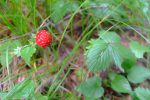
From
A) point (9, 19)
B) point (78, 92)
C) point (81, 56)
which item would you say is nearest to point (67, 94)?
point (78, 92)

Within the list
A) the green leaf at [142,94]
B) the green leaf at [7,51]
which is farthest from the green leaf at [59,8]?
the green leaf at [142,94]

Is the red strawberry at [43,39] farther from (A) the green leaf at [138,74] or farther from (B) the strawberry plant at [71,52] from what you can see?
(A) the green leaf at [138,74]

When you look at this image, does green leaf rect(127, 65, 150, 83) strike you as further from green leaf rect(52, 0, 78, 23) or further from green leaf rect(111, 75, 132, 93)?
green leaf rect(52, 0, 78, 23)

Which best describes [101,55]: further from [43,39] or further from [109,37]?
[43,39]

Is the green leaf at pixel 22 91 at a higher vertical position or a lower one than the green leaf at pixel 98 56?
lower

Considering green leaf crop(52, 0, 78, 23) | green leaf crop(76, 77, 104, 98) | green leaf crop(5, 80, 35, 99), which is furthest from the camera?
green leaf crop(52, 0, 78, 23)

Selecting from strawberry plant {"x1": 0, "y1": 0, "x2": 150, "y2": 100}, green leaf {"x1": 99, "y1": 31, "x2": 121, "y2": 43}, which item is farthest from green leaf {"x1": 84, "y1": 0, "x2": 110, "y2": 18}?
green leaf {"x1": 99, "y1": 31, "x2": 121, "y2": 43}

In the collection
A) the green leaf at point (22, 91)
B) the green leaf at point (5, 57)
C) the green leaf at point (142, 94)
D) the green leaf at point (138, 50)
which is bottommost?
the green leaf at point (142, 94)
